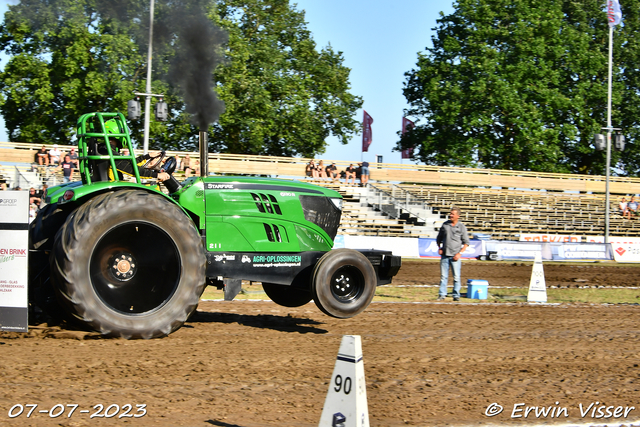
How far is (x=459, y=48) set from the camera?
131 ft

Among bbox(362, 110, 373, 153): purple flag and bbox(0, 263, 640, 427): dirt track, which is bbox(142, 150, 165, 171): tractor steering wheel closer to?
bbox(0, 263, 640, 427): dirt track

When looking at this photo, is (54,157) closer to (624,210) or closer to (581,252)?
(581,252)

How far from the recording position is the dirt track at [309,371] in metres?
4.69

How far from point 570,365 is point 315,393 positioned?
284cm

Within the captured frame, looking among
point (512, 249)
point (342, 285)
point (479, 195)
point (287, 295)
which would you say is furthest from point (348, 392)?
point (479, 195)

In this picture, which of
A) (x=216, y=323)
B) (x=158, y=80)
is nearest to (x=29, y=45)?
(x=158, y=80)

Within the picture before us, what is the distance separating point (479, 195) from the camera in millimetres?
34062

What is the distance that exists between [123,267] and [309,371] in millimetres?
2246

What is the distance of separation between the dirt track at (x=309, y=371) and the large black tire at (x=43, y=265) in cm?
31

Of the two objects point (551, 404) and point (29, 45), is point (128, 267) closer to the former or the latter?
point (551, 404)

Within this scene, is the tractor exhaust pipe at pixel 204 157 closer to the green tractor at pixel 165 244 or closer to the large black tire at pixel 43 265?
the green tractor at pixel 165 244

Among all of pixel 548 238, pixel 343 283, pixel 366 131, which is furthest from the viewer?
pixel 366 131

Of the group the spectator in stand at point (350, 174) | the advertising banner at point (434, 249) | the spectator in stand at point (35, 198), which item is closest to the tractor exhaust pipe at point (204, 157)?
the spectator in stand at point (35, 198)

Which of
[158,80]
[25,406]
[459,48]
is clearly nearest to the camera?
[25,406]
